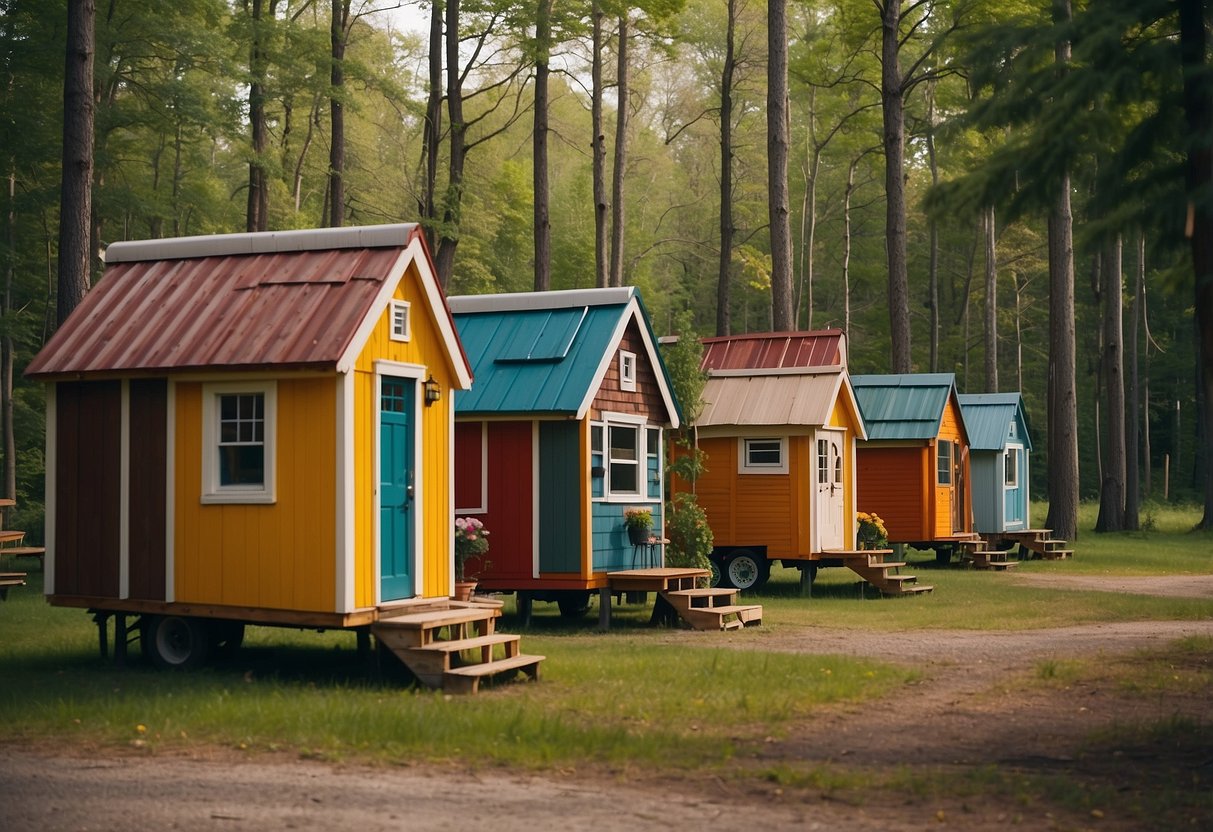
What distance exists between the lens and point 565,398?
17.8m

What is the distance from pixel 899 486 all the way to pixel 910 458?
641 mm

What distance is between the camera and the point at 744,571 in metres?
24.5

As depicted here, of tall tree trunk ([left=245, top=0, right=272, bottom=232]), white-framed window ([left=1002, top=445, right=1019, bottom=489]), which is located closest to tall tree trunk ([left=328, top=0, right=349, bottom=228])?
tall tree trunk ([left=245, top=0, right=272, bottom=232])

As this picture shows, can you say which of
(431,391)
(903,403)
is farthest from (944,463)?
(431,391)

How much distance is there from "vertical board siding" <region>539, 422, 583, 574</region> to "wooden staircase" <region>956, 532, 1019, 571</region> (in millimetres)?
14590

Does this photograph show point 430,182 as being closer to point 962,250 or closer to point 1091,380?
point 962,250

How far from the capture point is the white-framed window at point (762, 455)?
78.4ft

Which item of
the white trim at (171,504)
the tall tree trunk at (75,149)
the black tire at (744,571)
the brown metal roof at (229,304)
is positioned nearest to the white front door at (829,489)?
the black tire at (744,571)

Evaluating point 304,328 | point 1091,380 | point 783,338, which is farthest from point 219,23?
point 1091,380

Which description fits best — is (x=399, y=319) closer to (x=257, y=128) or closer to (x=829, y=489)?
(x=829, y=489)

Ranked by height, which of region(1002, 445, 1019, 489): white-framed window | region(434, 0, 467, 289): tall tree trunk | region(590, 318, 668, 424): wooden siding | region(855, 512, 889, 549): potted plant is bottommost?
region(855, 512, 889, 549): potted plant

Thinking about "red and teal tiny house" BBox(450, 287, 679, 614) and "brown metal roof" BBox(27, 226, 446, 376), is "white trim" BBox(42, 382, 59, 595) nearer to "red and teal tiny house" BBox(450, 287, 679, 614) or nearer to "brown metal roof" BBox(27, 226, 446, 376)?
"brown metal roof" BBox(27, 226, 446, 376)

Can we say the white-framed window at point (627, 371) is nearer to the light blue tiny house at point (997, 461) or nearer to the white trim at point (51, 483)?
the white trim at point (51, 483)

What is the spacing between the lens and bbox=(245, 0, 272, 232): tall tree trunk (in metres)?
33.1
